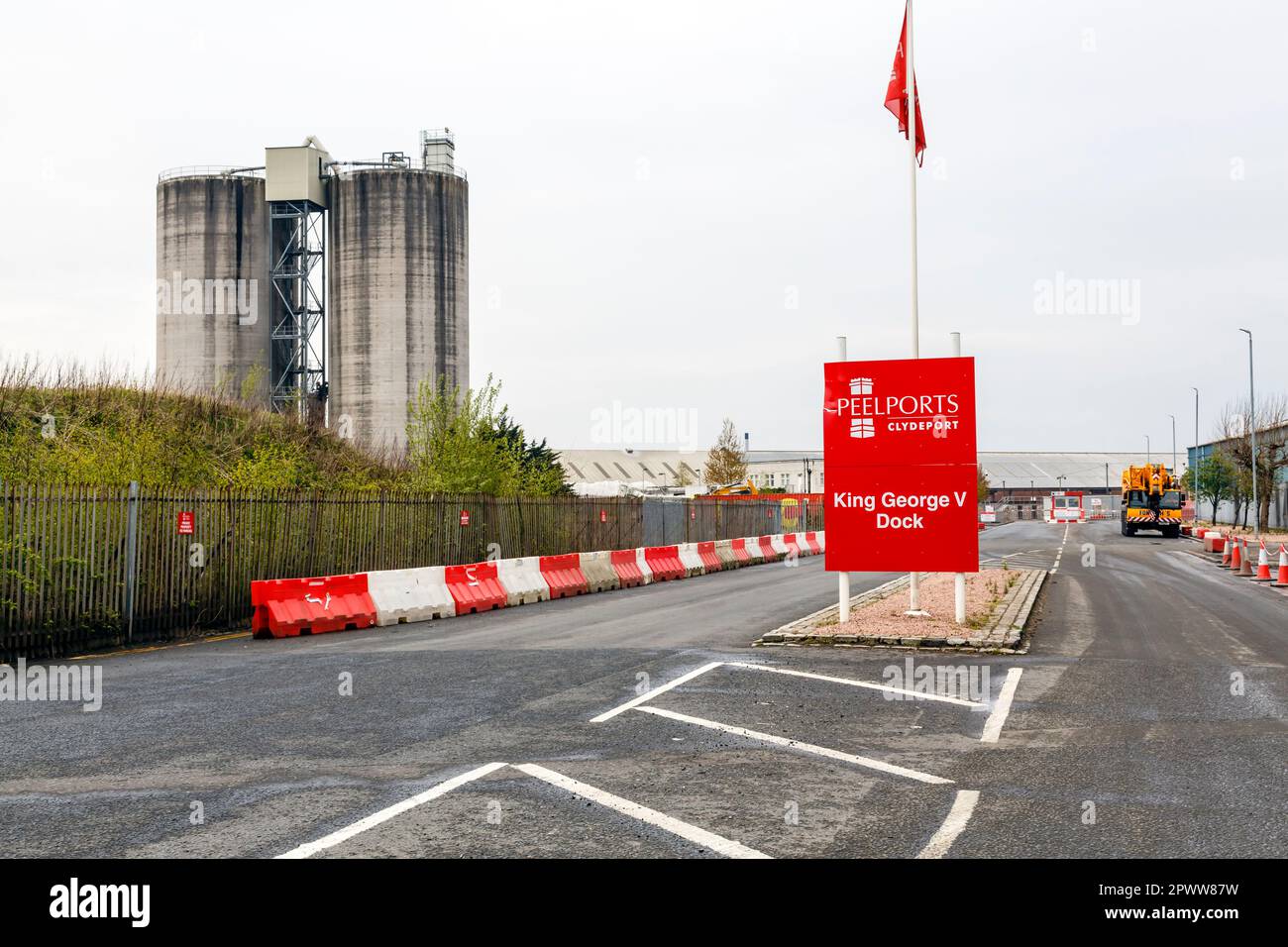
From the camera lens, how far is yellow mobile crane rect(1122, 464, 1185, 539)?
5931 centimetres

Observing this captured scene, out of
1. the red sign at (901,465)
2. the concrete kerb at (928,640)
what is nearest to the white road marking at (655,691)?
the concrete kerb at (928,640)

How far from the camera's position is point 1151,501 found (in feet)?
196

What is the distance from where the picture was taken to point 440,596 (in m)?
19.2

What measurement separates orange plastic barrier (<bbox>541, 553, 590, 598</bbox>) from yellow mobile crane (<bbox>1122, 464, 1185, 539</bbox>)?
4435cm

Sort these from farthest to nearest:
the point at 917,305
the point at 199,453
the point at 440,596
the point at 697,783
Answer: the point at 199,453
the point at 440,596
the point at 917,305
the point at 697,783

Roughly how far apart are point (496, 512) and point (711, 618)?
10.7 metres

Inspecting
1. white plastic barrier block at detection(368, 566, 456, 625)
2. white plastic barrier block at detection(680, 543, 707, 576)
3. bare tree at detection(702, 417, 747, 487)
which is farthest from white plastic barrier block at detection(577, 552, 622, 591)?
bare tree at detection(702, 417, 747, 487)

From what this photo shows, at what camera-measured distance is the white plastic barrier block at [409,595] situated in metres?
18.0

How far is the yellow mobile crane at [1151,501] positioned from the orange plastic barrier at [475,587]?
4783 cm

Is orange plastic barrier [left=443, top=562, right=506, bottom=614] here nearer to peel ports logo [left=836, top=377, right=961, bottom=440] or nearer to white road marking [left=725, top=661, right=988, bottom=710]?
peel ports logo [left=836, top=377, right=961, bottom=440]

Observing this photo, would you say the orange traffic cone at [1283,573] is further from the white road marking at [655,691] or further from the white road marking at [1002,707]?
the white road marking at [655,691]
